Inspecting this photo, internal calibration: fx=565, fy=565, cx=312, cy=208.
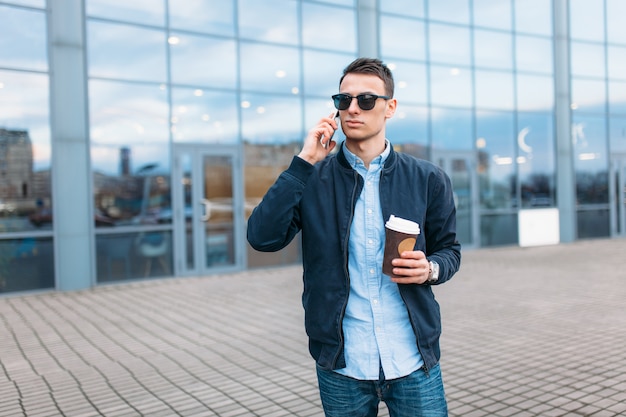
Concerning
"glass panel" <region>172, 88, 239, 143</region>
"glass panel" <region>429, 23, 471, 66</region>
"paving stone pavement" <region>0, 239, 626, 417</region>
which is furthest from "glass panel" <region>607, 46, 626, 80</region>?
"glass panel" <region>172, 88, 239, 143</region>

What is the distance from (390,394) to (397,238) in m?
0.59

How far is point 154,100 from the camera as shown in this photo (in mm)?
10945

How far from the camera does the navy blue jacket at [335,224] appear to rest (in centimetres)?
197

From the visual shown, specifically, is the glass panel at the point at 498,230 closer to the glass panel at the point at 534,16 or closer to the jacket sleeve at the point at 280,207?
the glass panel at the point at 534,16

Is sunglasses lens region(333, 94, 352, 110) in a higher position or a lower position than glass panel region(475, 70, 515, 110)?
lower

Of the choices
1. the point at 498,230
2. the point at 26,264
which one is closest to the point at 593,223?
the point at 498,230

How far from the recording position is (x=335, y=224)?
2.02m

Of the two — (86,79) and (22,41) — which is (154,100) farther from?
(22,41)

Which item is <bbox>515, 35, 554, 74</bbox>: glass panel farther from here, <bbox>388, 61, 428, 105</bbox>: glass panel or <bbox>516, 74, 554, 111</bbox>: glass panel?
<bbox>388, 61, 428, 105</bbox>: glass panel

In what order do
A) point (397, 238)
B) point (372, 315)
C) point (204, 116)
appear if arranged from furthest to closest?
1. point (204, 116)
2. point (372, 315)
3. point (397, 238)

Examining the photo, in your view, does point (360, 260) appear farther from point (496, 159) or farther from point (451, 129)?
point (496, 159)

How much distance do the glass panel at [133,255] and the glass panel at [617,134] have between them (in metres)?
14.0

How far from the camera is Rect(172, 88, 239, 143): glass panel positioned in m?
11.2

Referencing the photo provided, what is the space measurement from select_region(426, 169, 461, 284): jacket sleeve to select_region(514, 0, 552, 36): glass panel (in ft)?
51.6
